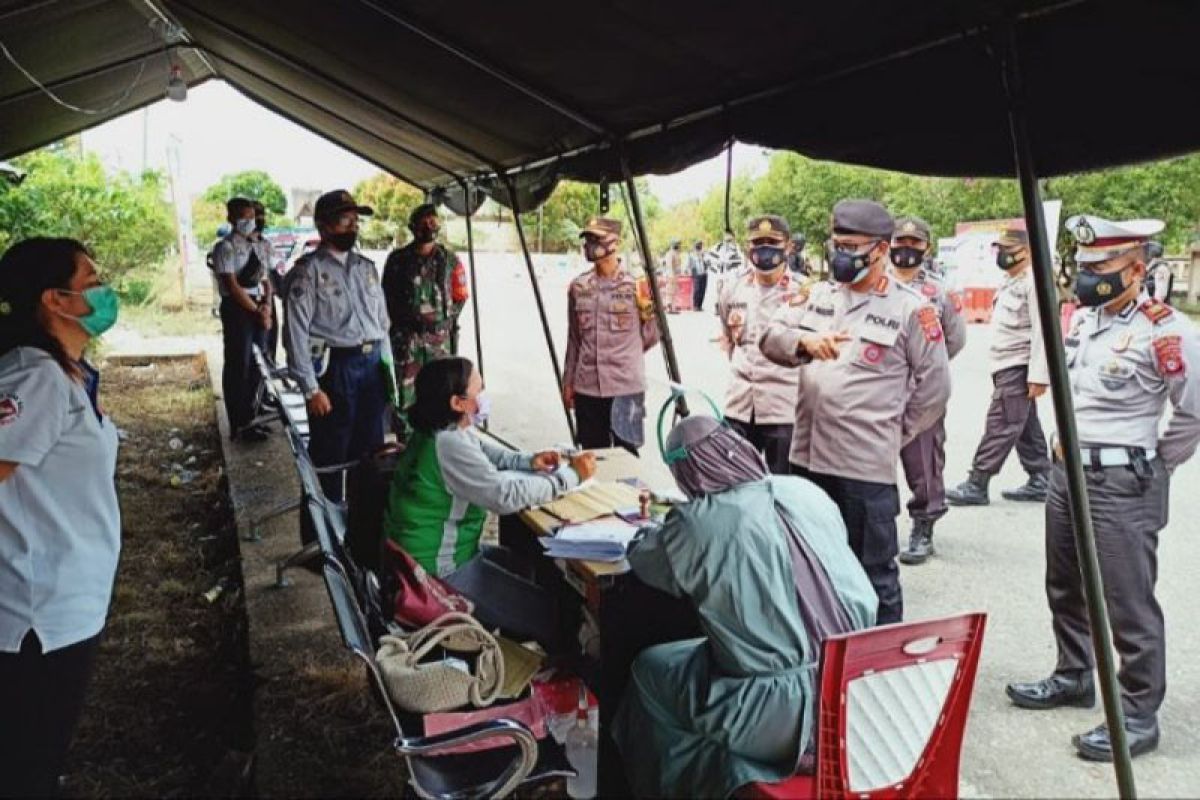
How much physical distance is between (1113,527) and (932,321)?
941mm

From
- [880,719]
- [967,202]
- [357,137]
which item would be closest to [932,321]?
[880,719]

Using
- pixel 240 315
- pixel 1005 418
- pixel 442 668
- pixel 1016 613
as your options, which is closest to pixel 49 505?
pixel 442 668

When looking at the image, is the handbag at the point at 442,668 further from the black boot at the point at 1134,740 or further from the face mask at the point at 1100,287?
the face mask at the point at 1100,287

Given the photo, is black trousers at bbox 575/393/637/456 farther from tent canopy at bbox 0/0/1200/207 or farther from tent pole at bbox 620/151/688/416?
tent canopy at bbox 0/0/1200/207

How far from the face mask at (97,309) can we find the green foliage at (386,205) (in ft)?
93.7

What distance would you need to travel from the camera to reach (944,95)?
2.36m

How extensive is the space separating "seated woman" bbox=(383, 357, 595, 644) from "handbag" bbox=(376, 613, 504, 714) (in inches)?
16.9

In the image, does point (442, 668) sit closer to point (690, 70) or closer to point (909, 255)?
point (690, 70)

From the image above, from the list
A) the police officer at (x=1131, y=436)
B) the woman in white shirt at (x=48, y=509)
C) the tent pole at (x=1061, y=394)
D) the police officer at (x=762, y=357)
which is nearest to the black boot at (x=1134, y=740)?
the police officer at (x=1131, y=436)

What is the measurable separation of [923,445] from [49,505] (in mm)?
4083

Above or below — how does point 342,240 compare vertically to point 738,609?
above

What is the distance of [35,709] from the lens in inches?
76.1

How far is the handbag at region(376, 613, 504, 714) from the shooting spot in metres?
2.28

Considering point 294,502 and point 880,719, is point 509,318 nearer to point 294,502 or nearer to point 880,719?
point 294,502
